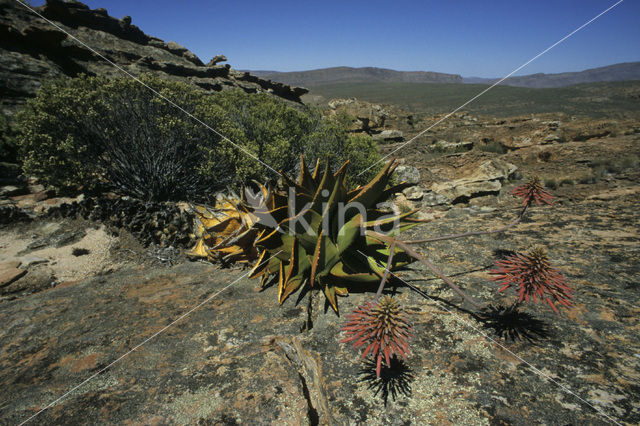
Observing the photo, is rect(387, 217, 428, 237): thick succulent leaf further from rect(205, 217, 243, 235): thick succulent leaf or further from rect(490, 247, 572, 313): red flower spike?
rect(205, 217, 243, 235): thick succulent leaf

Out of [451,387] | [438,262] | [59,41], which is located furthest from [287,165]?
[59,41]

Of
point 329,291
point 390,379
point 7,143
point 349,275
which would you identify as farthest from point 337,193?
point 7,143

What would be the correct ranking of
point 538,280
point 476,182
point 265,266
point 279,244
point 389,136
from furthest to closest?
point 389,136 → point 476,182 → point 265,266 → point 279,244 → point 538,280

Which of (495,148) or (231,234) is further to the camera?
(495,148)

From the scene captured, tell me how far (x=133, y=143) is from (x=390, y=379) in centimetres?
626

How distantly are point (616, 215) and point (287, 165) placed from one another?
5.63 metres

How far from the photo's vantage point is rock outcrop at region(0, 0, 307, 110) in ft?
35.5

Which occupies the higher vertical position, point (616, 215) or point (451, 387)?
point (616, 215)

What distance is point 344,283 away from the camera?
2.14 m

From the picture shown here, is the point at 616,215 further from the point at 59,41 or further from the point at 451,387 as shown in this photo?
the point at 59,41

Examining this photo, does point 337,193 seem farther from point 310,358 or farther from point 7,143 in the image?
point 7,143

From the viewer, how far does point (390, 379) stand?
1.43m

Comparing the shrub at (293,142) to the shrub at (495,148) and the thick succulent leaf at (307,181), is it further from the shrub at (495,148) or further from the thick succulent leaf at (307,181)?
the shrub at (495,148)

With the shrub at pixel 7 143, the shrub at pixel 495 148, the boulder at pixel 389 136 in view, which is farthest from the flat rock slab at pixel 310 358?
the boulder at pixel 389 136
